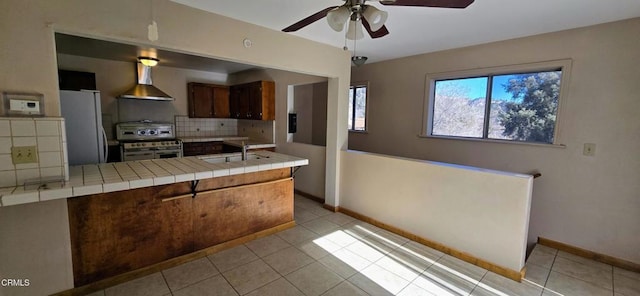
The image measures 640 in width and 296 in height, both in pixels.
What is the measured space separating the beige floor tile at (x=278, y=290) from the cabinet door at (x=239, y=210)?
32.7 inches

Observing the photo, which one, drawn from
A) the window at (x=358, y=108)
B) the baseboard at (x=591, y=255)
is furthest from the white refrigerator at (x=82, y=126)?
the baseboard at (x=591, y=255)

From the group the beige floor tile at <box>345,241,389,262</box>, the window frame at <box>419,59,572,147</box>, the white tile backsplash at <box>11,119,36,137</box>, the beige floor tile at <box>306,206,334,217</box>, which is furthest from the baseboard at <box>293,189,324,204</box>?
the white tile backsplash at <box>11,119,36,137</box>

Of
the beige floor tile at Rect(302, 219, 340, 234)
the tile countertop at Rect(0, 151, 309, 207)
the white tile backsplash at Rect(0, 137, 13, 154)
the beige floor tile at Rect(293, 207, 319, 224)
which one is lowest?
the beige floor tile at Rect(302, 219, 340, 234)

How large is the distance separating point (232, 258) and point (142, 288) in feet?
2.41

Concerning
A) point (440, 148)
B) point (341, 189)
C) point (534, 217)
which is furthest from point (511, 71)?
point (341, 189)

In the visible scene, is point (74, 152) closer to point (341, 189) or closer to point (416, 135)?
point (341, 189)

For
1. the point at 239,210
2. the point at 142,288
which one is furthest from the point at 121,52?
the point at 142,288

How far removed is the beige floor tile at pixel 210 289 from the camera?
204 cm

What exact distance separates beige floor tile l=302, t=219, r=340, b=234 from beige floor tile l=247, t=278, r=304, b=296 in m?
1.04

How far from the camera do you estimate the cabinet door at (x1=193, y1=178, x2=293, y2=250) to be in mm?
2557

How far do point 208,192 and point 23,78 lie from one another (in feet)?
4.90

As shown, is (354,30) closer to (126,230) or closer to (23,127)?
(23,127)

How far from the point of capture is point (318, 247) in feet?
9.23

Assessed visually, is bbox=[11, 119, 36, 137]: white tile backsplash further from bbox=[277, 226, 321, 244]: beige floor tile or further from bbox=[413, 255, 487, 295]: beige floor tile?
bbox=[413, 255, 487, 295]: beige floor tile
